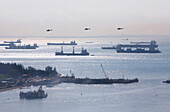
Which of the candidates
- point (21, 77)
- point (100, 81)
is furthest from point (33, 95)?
point (100, 81)

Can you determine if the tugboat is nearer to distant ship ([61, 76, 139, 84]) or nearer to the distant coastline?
the distant coastline

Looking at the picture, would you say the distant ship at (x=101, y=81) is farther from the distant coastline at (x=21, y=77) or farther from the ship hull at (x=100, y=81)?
the distant coastline at (x=21, y=77)

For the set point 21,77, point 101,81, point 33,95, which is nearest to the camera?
point 33,95

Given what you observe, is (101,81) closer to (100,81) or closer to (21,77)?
(100,81)

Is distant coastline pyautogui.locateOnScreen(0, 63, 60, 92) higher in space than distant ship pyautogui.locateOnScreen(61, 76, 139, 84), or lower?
higher

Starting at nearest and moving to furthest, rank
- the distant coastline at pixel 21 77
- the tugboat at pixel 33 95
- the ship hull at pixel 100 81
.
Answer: the tugboat at pixel 33 95 → the distant coastline at pixel 21 77 → the ship hull at pixel 100 81

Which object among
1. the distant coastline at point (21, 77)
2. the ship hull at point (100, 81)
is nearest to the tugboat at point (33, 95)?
the distant coastline at point (21, 77)

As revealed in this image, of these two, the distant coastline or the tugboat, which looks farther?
the distant coastline

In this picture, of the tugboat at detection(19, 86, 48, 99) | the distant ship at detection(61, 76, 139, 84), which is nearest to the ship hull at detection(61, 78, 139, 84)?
the distant ship at detection(61, 76, 139, 84)

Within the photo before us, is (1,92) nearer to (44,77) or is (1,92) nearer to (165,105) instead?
(44,77)

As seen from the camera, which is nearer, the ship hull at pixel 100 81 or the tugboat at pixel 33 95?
the tugboat at pixel 33 95

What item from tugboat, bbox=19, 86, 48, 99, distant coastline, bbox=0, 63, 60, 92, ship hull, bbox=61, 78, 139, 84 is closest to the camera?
tugboat, bbox=19, 86, 48, 99

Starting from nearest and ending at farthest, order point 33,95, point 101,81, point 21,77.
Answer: point 33,95, point 21,77, point 101,81
